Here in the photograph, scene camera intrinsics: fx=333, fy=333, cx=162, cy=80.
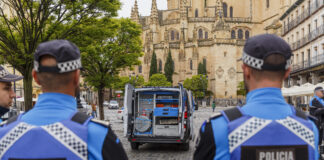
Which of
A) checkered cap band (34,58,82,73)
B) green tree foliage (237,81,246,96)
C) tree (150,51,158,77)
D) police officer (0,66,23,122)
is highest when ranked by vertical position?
tree (150,51,158,77)

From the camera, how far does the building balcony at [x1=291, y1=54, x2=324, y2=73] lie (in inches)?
1089

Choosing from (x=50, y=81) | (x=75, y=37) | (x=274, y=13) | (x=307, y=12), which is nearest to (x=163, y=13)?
(x=274, y=13)

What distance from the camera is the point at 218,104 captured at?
66000 millimetres

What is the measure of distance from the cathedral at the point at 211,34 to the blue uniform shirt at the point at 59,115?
6625 centimetres

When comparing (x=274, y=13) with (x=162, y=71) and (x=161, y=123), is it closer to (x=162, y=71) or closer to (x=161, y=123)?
(x=162, y=71)

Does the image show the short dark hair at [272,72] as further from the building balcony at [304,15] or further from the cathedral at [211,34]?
the cathedral at [211,34]

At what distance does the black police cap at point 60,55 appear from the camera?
77.6 inches

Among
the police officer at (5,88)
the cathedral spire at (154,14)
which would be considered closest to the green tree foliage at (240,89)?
the cathedral spire at (154,14)

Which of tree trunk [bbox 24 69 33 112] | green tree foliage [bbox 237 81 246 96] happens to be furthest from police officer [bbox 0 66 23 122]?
green tree foliage [bbox 237 81 246 96]

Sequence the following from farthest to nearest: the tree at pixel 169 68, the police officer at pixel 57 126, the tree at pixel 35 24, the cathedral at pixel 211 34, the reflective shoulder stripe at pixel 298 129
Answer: the tree at pixel 169 68
the cathedral at pixel 211 34
the tree at pixel 35 24
the reflective shoulder stripe at pixel 298 129
the police officer at pixel 57 126

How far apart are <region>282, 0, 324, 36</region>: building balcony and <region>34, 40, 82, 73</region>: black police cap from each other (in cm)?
2951

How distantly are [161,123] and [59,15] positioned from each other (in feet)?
19.8

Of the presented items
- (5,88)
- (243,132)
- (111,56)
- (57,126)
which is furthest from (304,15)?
(57,126)

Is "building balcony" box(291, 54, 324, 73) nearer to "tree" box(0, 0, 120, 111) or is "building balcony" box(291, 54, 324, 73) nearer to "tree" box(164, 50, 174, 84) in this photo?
"tree" box(0, 0, 120, 111)
